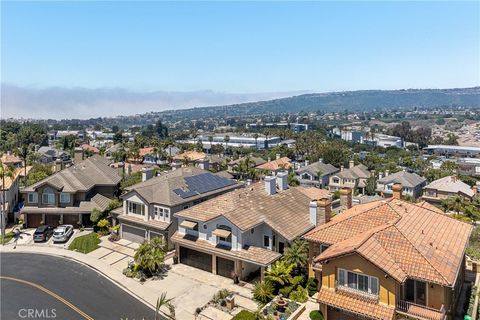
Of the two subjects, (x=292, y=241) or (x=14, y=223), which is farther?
(x=14, y=223)

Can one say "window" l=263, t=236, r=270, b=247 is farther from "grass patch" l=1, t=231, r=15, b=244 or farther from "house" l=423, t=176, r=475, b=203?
"house" l=423, t=176, r=475, b=203

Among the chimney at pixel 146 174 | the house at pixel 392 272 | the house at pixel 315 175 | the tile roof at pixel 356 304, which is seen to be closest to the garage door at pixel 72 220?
the chimney at pixel 146 174

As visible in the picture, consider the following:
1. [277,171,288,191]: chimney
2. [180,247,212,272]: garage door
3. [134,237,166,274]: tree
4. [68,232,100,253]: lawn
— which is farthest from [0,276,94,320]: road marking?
[277,171,288,191]: chimney

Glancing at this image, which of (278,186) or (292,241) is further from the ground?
(278,186)

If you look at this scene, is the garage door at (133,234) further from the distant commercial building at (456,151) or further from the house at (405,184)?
the distant commercial building at (456,151)

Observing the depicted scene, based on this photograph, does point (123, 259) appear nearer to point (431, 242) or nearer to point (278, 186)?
Result: point (278, 186)

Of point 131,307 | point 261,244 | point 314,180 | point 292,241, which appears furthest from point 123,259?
point 314,180

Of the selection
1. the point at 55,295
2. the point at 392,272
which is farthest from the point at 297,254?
the point at 55,295
